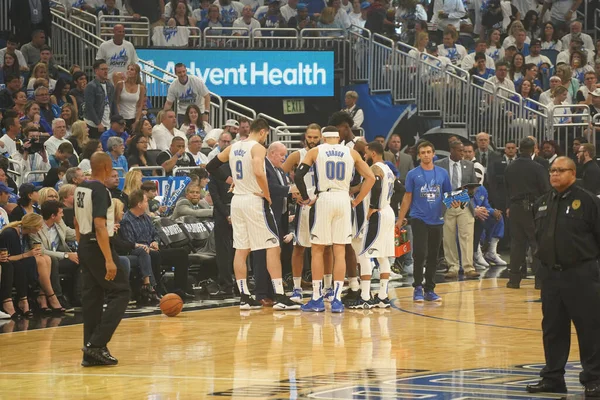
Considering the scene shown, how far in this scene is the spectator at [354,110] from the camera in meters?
22.3

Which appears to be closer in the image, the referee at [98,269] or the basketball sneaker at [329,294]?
the referee at [98,269]

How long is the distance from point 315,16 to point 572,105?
6.40 metres

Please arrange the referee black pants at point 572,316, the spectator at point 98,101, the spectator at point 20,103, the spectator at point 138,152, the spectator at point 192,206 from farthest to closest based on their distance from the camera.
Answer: the spectator at point 98,101, the spectator at point 20,103, the spectator at point 138,152, the spectator at point 192,206, the referee black pants at point 572,316

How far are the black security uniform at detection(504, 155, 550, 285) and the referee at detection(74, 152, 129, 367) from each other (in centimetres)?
744

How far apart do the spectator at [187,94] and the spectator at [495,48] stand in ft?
23.0

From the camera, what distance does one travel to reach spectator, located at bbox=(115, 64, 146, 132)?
67.5 feet

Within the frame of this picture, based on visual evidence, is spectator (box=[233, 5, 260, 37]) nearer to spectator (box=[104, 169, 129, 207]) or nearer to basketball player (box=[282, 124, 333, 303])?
spectator (box=[104, 169, 129, 207])

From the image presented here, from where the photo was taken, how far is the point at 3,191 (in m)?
14.3

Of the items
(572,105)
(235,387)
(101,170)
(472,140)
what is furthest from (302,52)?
(235,387)

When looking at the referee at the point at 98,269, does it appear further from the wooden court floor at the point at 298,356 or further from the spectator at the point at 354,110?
the spectator at the point at 354,110

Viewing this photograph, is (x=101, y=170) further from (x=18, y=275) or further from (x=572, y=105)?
(x=572, y=105)

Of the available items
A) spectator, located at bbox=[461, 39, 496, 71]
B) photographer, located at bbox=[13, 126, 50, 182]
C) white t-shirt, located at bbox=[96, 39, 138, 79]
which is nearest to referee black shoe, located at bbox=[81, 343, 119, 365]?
photographer, located at bbox=[13, 126, 50, 182]

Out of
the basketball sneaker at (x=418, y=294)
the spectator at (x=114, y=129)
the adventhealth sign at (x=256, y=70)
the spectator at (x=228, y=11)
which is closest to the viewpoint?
the basketball sneaker at (x=418, y=294)

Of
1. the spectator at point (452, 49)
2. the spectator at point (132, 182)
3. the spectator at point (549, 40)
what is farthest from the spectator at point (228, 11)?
the spectator at point (132, 182)
